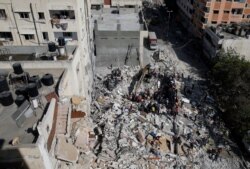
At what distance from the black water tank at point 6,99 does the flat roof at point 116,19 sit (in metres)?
19.4

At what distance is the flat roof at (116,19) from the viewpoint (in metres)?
33.4

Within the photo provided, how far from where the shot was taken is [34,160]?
11844 mm

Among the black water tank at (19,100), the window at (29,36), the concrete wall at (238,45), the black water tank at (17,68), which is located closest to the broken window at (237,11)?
the concrete wall at (238,45)

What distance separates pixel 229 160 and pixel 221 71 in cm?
1104

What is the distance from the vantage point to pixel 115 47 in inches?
1294

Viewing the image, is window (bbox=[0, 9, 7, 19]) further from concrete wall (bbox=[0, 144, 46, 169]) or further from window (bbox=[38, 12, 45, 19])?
concrete wall (bbox=[0, 144, 46, 169])

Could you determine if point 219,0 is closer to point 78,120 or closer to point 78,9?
point 78,9

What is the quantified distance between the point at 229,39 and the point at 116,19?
1606 centimetres

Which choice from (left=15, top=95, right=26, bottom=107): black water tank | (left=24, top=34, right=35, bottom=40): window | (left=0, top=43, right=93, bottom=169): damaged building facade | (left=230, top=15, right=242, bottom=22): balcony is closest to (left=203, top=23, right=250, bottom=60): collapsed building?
(left=230, top=15, right=242, bottom=22): balcony

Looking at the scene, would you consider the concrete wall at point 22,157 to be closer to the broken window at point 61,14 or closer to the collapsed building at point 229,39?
the broken window at point 61,14

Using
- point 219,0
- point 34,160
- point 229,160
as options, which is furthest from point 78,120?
point 219,0

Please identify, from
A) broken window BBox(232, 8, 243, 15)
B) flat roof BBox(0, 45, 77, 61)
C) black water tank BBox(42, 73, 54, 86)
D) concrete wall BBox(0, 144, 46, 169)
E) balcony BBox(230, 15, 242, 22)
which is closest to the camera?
concrete wall BBox(0, 144, 46, 169)

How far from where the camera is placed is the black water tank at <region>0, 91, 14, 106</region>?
1468 cm

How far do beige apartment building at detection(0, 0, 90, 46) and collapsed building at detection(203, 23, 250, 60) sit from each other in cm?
1835
